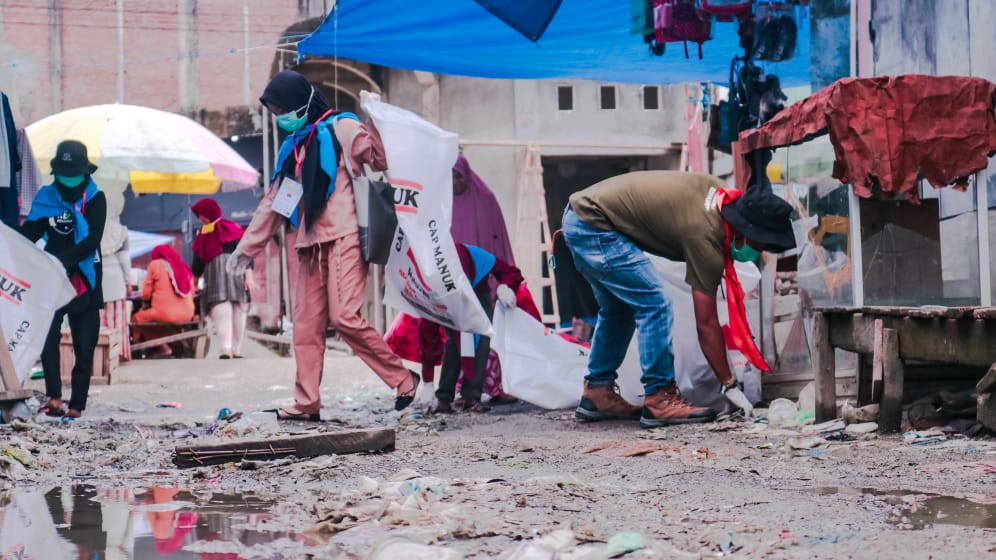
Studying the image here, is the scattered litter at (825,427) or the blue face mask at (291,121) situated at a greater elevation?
the blue face mask at (291,121)

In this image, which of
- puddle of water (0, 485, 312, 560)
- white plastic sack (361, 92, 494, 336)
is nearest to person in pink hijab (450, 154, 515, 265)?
white plastic sack (361, 92, 494, 336)

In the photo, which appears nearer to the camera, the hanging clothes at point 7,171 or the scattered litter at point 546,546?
the scattered litter at point 546,546

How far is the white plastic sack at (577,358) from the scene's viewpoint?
6320 mm

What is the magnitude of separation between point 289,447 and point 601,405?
2.01 m

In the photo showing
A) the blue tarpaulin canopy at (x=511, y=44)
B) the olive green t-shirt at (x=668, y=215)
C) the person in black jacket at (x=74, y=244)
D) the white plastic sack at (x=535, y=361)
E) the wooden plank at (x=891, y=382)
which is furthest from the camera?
the blue tarpaulin canopy at (x=511, y=44)

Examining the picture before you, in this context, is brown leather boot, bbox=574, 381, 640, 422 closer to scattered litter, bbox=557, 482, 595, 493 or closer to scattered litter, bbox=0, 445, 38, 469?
scattered litter, bbox=557, 482, 595, 493

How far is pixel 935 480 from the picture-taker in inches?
150

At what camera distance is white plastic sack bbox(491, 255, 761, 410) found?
632 centimetres

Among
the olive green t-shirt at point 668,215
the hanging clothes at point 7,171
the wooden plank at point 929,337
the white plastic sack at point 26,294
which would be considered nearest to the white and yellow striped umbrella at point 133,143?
the hanging clothes at point 7,171

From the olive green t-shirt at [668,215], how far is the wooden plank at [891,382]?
882 millimetres

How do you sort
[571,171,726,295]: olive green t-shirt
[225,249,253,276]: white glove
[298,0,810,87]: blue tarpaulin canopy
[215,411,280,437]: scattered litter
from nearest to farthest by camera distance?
[571,171,726,295]: olive green t-shirt < [215,411,280,437]: scattered litter < [225,249,253,276]: white glove < [298,0,810,87]: blue tarpaulin canopy

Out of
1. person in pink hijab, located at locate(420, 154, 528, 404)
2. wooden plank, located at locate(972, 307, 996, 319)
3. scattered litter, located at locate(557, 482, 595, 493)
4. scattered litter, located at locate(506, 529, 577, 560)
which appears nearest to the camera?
scattered litter, located at locate(506, 529, 577, 560)

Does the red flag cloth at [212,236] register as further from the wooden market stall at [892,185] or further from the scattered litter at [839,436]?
the scattered litter at [839,436]

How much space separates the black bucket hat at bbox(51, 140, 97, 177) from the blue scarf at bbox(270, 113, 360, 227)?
119 centimetres
